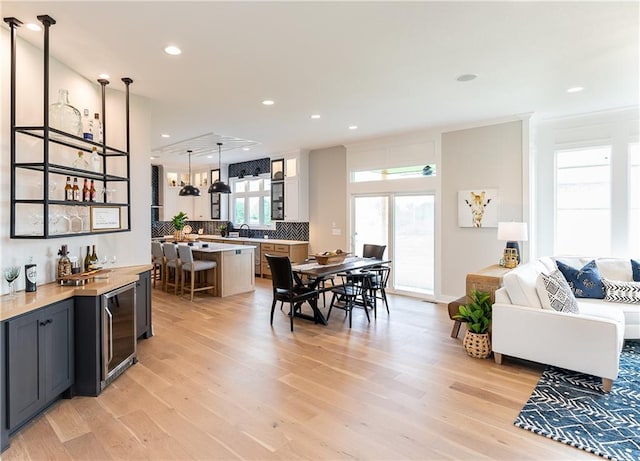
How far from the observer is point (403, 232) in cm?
670

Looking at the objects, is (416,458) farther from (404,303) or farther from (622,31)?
(404,303)

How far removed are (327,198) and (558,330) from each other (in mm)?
5236

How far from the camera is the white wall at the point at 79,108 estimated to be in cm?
276

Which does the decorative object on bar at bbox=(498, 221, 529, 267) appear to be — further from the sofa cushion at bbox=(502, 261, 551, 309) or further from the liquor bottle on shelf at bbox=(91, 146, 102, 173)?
the liquor bottle on shelf at bbox=(91, 146, 102, 173)

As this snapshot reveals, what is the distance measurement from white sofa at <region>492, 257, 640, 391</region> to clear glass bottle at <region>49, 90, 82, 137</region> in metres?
4.24

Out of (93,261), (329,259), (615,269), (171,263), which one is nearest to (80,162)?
(93,261)

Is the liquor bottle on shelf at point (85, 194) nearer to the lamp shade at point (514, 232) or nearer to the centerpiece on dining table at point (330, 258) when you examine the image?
the centerpiece on dining table at point (330, 258)

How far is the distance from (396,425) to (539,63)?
3.41m

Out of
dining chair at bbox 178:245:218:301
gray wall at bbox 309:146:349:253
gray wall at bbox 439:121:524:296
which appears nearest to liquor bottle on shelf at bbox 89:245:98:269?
dining chair at bbox 178:245:218:301

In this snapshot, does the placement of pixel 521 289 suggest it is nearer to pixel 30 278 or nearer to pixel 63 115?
pixel 30 278

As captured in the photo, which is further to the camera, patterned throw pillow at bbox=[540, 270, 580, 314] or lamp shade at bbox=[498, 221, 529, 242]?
lamp shade at bbox=[498, 221, 529, 242]

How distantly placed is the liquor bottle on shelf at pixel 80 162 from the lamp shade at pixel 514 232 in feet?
16.1

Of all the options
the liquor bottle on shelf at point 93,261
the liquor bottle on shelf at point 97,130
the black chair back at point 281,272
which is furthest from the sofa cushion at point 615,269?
the liquor bottle on shelf at point 97,130

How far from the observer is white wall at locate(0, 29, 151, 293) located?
109 inches
